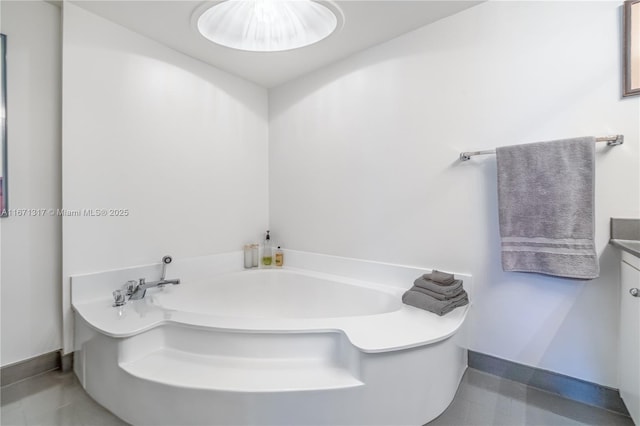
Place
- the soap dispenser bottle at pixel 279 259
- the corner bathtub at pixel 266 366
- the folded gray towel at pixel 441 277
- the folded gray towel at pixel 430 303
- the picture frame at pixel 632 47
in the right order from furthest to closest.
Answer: the soap dispenser bottle at pixel 279 259, the folded gray towel at pixel 441 277, the folded gray towel at pixel 430 303, the picture frame at pixel 632 47, the corner bathtub at pixel 266 366

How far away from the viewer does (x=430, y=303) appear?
166cm

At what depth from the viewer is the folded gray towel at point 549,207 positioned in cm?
141

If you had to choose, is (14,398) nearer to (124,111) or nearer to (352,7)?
(124,111)

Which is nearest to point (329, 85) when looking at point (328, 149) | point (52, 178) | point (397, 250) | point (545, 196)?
point (328, 149)

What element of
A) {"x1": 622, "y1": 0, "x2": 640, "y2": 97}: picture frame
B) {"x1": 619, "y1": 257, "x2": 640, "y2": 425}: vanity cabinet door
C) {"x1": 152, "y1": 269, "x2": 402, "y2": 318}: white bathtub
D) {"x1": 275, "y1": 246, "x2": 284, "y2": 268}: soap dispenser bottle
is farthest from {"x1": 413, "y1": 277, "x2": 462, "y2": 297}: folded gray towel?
{"x1": 275, "y1": 246, "x2": 284, "y2": 268}: soap dispenser bottle

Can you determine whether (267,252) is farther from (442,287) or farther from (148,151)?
(442,287)

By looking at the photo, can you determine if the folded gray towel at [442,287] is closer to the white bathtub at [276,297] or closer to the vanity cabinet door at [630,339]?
the white bathtub at [276,297]

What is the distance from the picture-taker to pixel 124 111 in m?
2.00

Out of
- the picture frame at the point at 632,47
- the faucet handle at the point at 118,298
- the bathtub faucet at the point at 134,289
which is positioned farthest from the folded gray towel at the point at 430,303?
the faucet handle at the point at 118,298

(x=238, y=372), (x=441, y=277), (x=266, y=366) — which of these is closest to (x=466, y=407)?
(x=441, y=277)

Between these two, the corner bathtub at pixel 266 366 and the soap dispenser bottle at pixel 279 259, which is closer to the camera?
the corner bathtub at pixel 266 366

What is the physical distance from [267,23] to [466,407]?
2659 mm

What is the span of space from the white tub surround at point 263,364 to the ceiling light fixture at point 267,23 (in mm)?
1857

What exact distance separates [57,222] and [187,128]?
3.54ft
